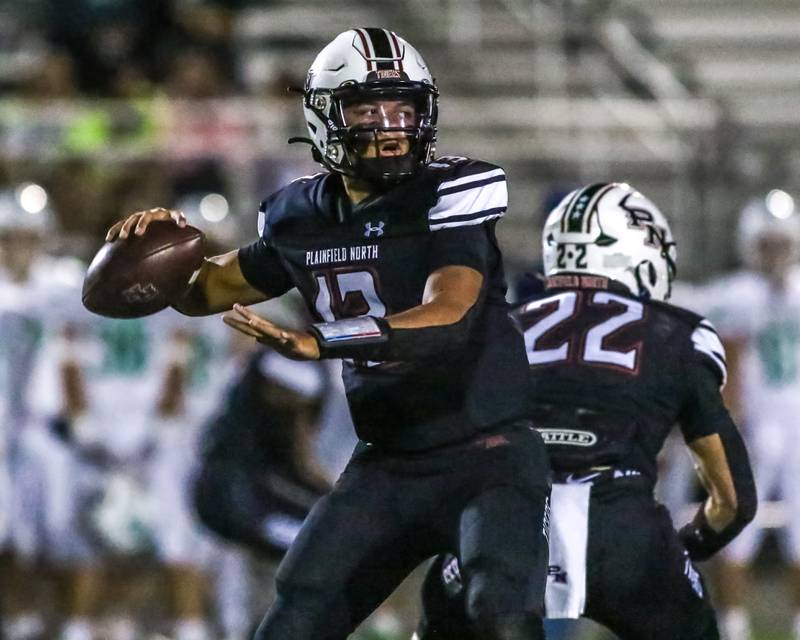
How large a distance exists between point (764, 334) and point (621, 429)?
3.58m

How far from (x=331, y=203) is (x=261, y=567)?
13.8 ft

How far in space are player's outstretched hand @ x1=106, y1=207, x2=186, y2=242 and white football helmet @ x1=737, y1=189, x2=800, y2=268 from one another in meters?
4.07

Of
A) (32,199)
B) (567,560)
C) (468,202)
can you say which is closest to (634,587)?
(567,560)

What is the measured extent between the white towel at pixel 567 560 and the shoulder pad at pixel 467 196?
739mm

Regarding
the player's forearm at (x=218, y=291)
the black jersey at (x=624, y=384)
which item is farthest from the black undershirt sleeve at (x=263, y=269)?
the black jersey at (x=624, y=384)

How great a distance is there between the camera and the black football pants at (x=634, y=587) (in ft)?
13.6

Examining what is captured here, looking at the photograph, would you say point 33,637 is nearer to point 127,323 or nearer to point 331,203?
point 127,323

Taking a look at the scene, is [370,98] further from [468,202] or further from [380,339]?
[380,339]

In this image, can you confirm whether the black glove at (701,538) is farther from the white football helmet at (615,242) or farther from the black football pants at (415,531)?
the black football pants at (415,531)

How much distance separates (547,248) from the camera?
466 centimetres

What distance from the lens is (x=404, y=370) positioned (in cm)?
393

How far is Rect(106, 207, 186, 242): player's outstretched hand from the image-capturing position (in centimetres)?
410

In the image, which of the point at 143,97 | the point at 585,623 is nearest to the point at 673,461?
the point at 585,623

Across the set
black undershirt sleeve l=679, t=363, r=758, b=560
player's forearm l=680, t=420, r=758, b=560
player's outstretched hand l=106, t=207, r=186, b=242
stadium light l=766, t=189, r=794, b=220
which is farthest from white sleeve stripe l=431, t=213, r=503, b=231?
stadium light l=766, t=189, r=794, b=220
